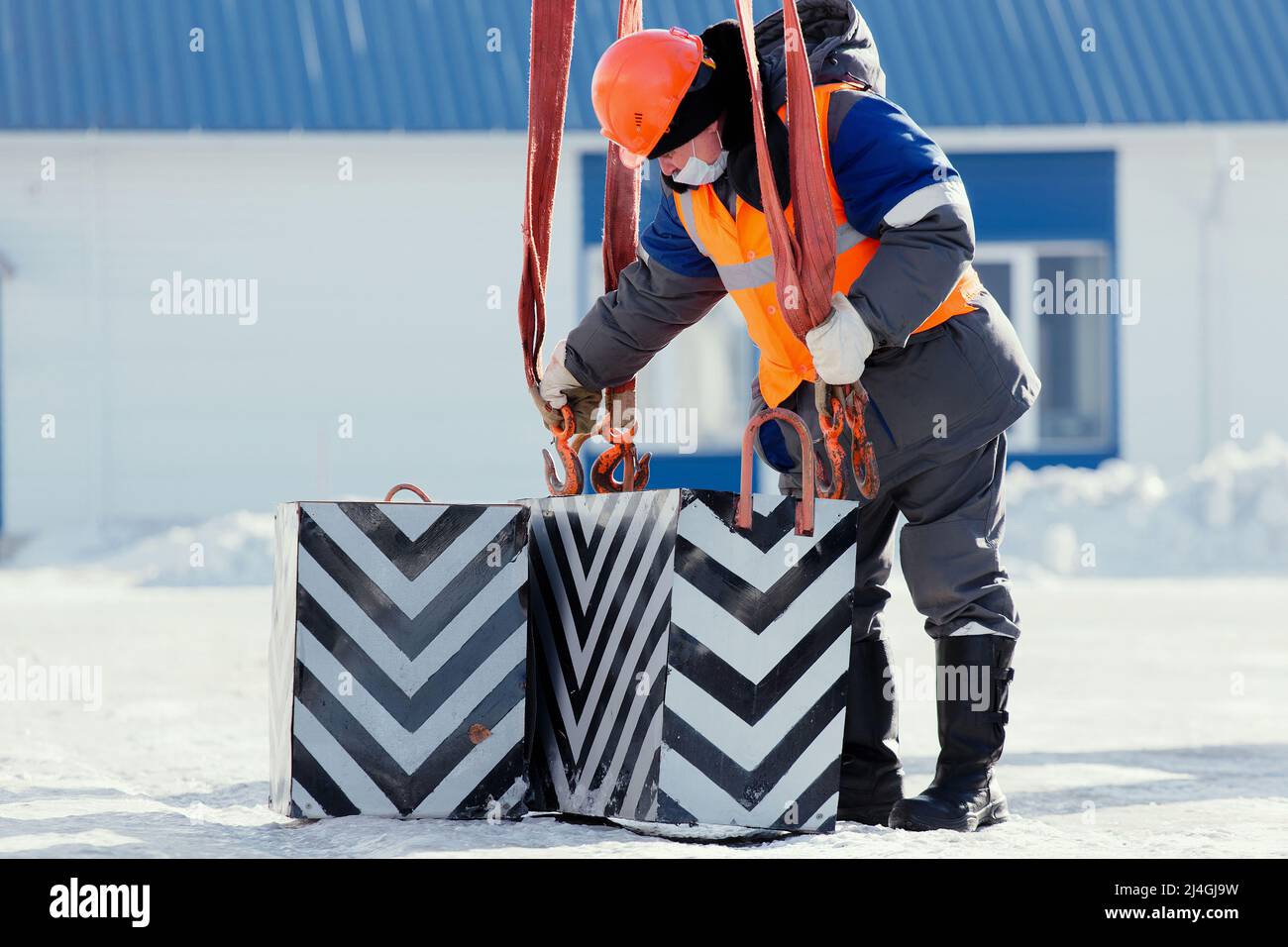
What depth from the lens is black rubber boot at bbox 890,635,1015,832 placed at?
10.9 feet

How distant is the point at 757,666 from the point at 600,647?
0.39 metres

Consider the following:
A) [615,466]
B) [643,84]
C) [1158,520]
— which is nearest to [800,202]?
[643,84]

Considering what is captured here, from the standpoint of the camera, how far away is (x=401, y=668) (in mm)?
3209

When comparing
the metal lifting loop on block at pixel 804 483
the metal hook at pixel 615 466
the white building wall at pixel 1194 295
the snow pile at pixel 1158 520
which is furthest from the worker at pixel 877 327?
the white building wall at pixel 1194 295

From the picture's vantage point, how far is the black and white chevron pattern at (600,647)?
9.78 ft

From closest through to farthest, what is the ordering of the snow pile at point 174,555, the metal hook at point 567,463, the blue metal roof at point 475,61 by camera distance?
the metal hook at point 567,463 < the snow pile at point 174,555 < the blue metal roof at point 475,61

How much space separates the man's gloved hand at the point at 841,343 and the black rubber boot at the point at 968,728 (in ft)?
2.08

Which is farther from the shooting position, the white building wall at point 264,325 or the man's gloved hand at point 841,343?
the white building wall at point 264,325

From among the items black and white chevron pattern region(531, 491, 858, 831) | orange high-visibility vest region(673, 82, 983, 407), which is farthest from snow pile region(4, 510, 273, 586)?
black and white chevron pattern region(531, 491, 858, 831)

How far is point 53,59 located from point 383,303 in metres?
3.35

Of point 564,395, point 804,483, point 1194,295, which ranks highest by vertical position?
point 1194,295

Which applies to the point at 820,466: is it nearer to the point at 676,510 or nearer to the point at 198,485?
the point at 676,510

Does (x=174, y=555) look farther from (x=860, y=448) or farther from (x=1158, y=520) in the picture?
(x=860, y=448)

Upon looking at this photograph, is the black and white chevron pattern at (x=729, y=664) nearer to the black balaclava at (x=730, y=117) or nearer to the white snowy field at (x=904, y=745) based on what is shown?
the white snowy field at (x=904, y=745)
